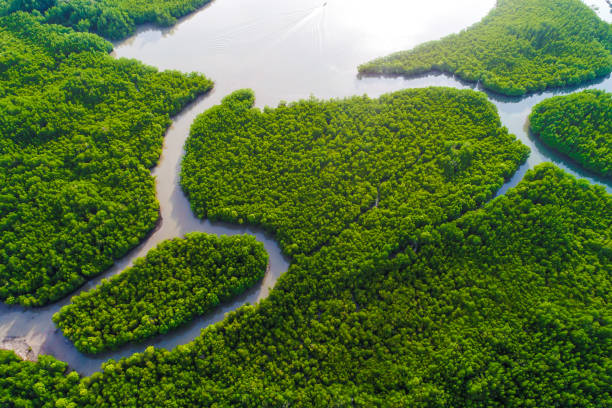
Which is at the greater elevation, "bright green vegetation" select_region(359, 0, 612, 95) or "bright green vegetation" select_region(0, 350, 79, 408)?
"bright green vegetation" select_region(359, 0, 612, 95)

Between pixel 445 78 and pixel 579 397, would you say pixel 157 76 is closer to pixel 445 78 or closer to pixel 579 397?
pixel 445 78

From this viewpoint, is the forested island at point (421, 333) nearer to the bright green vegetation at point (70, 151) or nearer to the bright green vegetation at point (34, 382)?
the bright green vegetation at point (34, 382)

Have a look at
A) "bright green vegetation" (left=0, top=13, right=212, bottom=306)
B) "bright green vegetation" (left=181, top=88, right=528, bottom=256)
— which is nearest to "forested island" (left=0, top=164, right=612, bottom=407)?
"bright green vegetation" (left=181, top=88, right=528, bottom=256)

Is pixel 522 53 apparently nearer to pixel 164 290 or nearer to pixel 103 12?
pixel 164 290

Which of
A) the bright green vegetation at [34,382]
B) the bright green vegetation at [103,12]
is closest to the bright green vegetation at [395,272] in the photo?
the bright green vegetation at [34,382]

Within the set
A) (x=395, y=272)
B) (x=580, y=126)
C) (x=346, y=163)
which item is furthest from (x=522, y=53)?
(x=395, y=272)

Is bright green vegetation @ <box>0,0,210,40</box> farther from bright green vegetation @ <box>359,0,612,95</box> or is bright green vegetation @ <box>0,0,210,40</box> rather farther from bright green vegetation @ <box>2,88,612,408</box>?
bright green vegetation @ <box>359,0,612,95</box>

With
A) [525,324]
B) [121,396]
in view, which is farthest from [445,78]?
[121,396]
